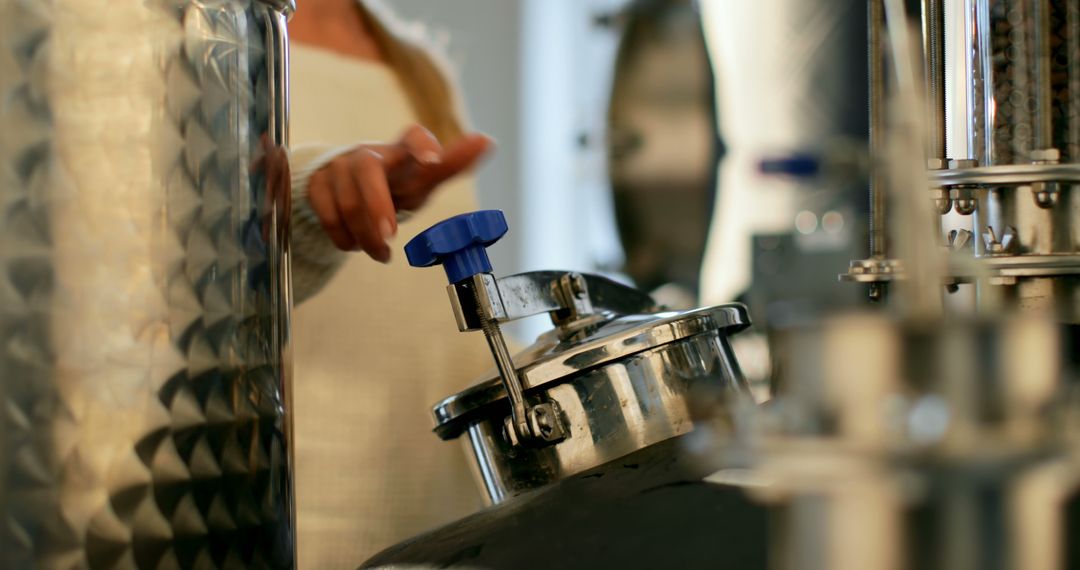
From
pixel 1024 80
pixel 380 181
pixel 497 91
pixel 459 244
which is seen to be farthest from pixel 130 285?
pixel 497 91

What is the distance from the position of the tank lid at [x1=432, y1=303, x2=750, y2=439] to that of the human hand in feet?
0.48

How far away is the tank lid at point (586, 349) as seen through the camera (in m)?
0.42

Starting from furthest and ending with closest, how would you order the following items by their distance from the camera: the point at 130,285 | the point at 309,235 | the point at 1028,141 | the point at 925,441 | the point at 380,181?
the point at 309,235 → the point at 380,181 → the point at 1028,141 → the point at 130,285 → the point at 925,441

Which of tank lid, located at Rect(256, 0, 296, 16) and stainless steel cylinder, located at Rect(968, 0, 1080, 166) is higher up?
tank lid, located at Rect(256, 0, 296, 16)

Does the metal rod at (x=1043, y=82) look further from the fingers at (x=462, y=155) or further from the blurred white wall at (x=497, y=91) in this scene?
the blurred white wall at (x=497, y=91)

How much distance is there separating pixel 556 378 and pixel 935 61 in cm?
21

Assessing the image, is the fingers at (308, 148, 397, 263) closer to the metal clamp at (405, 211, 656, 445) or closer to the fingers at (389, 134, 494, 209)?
the fingers at (389, 134, 494, 209)

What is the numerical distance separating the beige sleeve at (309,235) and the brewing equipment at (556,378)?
0.75ft

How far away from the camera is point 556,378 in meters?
0.42

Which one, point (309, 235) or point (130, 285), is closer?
point (130, 285)

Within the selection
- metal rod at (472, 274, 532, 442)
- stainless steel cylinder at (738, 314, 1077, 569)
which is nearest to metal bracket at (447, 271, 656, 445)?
metal rod at (472, 274, 532, 442)

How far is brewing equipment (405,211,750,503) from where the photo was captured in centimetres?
42

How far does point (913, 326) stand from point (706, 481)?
0.19m

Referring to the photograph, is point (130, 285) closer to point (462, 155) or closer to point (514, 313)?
point (514, 313)
